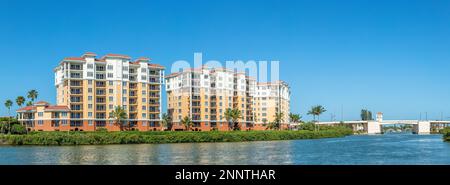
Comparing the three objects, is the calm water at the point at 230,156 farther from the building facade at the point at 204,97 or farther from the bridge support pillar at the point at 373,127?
the bridge support pillar at the point at 373,127

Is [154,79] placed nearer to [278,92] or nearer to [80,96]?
[80,96]

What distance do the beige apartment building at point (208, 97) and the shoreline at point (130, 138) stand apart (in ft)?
82.9

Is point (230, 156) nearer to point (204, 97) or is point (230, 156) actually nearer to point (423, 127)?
point (204, 97)

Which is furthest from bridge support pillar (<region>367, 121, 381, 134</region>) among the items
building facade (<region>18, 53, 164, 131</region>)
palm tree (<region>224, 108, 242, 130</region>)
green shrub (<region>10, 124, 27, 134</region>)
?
green shrub (<region>10, 124, 27, 134</region>)

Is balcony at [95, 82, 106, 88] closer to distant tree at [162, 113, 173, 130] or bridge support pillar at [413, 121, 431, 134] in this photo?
distant tree at [162, 113, 173, 130]

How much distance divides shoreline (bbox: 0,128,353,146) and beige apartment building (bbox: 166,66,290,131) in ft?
82.9

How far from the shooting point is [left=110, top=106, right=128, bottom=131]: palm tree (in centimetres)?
10731

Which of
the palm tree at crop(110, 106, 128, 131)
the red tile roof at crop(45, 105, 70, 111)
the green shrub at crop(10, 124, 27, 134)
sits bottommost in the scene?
the green shrub at crop(10, 124, 27, 134)

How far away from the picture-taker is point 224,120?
435 feet

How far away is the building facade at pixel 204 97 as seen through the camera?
5039 inches

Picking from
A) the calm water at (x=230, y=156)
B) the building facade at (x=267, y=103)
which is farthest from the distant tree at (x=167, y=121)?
the calm water at (x=230, y=156)

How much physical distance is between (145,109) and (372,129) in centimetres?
11684

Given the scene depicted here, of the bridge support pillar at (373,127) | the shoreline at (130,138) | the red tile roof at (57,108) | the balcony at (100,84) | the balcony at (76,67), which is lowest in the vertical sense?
the bridge support pillar at (373,127)

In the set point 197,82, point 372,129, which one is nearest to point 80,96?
point 197,82
